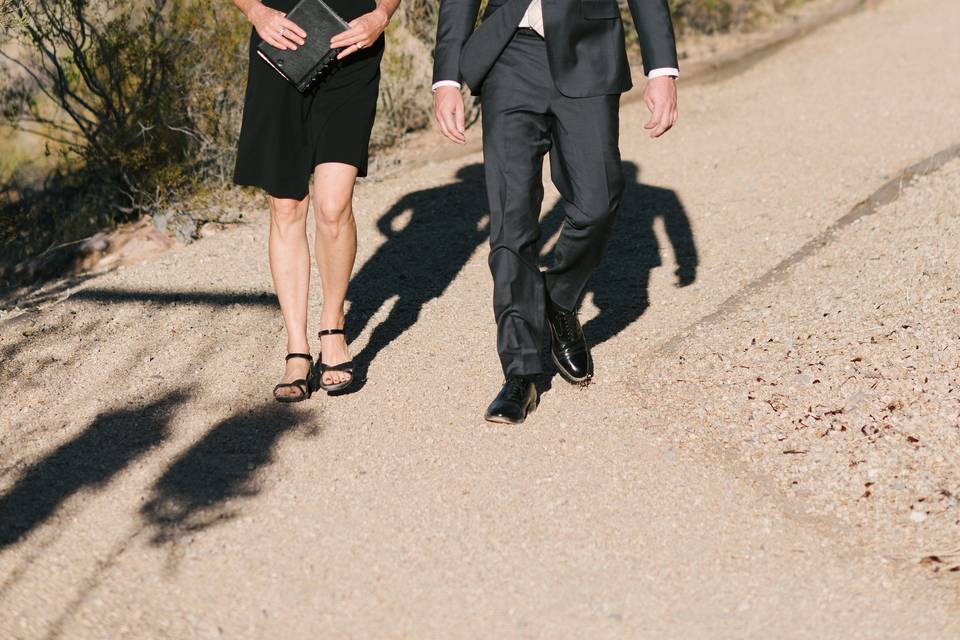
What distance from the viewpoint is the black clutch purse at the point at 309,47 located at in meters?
4.59

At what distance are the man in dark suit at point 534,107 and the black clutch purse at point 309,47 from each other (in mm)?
396

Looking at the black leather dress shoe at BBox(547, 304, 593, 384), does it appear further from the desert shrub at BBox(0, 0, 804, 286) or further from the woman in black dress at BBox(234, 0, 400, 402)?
the desert shrub at BBox(0, 0, 804, 286)

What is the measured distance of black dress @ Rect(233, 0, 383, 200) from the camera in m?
4.77

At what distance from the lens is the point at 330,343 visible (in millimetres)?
5012

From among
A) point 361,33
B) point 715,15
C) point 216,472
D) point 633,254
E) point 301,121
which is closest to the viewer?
point 216,472

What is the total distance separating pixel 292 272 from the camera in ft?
16.3

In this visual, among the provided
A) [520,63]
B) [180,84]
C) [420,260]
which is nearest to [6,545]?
[520,63]

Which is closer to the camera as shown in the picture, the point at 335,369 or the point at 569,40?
the point at 569,40

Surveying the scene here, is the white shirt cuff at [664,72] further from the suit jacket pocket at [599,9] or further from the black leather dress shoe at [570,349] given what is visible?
the black leather dress shoe at [570,349]

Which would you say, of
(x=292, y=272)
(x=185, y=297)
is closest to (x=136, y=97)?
(x=185, y=297)

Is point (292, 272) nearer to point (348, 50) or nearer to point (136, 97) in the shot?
point (348, 50)

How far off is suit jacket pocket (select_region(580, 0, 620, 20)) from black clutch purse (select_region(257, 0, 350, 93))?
33.8 inches

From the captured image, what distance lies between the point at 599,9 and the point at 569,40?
0.54 ft

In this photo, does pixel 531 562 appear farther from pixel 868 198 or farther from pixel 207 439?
pixel 868 198
